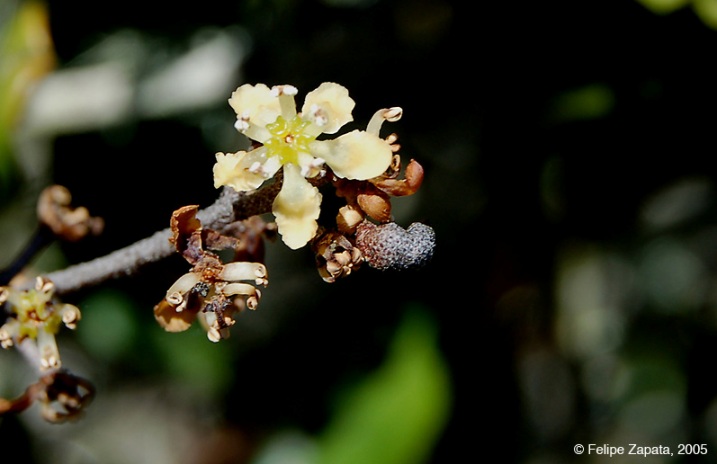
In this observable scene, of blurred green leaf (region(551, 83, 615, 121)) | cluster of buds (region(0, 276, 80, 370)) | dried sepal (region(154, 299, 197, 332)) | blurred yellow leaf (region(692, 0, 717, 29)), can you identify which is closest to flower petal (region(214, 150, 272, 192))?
dried sepal (region(154, 299, 197, 332))

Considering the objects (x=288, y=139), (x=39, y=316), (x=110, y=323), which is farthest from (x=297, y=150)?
(x=110, y=323)

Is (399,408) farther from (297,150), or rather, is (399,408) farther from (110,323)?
(297,150)

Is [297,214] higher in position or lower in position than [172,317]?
higher

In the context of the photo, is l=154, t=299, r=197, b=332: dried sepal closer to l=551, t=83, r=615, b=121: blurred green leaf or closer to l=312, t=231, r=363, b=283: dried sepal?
l=312, t=231, r=363, b=283: dried sepal

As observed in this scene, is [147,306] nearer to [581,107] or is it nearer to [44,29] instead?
[44,29]

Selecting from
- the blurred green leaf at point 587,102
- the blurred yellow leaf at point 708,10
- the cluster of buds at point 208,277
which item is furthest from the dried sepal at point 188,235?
the blurred green leaf at point 587,102

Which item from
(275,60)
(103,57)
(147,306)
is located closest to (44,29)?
(103,57)
